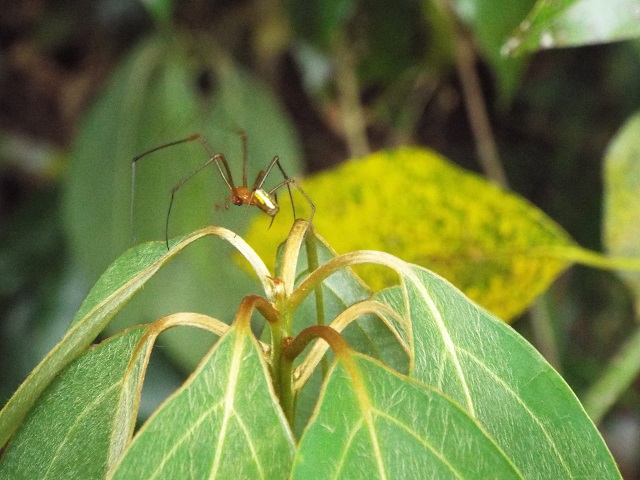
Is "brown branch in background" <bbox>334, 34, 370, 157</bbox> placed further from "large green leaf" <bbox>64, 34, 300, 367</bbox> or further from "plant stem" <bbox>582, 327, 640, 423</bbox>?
"plant stem" <bbox>582, 327, 640, 423</bbox>

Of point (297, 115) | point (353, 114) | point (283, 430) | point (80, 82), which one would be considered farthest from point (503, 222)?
point (80, 82)

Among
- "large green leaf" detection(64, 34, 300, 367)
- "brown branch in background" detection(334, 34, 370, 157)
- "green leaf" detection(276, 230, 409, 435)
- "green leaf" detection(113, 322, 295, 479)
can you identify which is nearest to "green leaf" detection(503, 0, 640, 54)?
"green leaf" detection(276, 230, 409, 435)

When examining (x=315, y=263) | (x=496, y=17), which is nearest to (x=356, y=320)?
(x=315, y=263)

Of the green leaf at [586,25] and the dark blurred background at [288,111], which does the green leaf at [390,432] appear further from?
the dark blurred background at [288,111]

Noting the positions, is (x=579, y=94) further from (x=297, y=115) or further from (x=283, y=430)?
(x=283, y=430)

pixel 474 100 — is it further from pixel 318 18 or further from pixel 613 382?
pixel 613 382

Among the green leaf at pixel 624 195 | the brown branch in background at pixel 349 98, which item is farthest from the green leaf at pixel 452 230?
the brown branch in background at pixel 349 98
